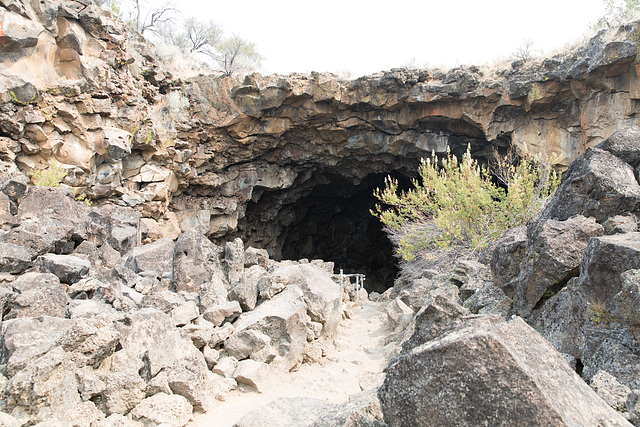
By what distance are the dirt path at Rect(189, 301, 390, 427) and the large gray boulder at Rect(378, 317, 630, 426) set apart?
1699 mm

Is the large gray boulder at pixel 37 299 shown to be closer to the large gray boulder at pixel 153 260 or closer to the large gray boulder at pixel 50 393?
the large gray boulder at pixel 50 393

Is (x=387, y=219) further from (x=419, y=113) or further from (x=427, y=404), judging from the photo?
(x=427, y=404)

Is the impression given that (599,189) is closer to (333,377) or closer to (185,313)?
(333,377)

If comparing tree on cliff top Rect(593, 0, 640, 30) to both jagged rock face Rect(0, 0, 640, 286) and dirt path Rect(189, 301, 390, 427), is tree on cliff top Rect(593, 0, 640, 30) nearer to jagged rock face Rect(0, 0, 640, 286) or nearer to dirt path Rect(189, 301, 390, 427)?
jagged rock face Rect(0, 0, 640, 286)

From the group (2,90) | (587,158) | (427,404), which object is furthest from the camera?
(2,90)

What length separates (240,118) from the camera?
1562 centimetres

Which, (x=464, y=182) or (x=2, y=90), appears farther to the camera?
(x=2, y=90)

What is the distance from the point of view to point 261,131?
16.2m

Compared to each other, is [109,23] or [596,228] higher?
[109,23]

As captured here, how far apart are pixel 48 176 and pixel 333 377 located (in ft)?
33.5

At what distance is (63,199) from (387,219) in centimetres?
709

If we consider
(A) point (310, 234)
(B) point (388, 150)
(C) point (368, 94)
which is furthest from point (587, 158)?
(A) point (310, 234)

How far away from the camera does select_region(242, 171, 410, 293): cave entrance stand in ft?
65.2

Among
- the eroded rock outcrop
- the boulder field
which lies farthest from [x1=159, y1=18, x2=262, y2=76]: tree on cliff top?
the eroded rock outcrop
